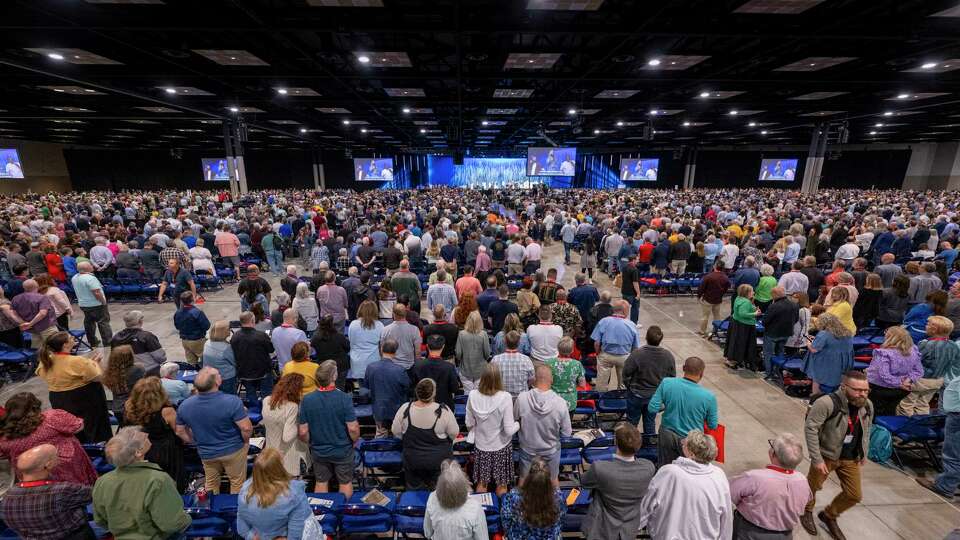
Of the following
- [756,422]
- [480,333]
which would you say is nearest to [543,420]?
[480,333]

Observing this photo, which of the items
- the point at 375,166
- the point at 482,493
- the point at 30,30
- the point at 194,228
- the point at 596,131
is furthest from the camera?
the point at 375,166

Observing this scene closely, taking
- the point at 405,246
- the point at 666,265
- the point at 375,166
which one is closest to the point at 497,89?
the point at 405,246

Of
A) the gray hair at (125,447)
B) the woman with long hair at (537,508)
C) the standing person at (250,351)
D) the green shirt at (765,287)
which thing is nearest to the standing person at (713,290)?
the green shirt at (765,287)

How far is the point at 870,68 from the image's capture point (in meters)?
11.1

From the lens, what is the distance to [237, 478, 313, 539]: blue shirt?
2697mm

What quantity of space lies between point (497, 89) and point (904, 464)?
12991 mm

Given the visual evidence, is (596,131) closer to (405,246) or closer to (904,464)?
(405,246)

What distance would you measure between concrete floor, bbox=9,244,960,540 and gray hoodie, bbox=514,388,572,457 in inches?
94.8

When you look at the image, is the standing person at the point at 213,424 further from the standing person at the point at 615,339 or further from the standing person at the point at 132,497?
the standing person at the point at 615,339

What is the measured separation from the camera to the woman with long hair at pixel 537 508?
106 inches

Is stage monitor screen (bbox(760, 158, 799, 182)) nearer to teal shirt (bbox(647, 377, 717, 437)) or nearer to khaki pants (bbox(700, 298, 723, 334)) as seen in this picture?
khaki pants (bbox(700, 298, 723, 334))

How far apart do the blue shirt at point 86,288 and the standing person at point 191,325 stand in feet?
7.62

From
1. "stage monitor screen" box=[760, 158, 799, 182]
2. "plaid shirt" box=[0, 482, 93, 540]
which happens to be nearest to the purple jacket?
"plaid shirt" box=[0, 482, 93, 540]

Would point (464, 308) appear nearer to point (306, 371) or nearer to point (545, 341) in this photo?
point (545, 341)
